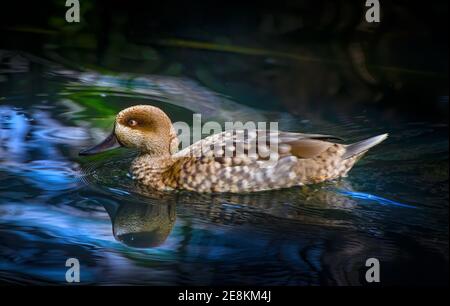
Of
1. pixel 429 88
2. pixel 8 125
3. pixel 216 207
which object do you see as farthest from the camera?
pixel 429 88

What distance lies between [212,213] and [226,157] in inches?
20.2

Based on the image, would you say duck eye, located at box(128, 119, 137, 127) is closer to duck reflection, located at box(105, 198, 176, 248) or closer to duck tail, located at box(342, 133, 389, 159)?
duck reflection, located at box(105, 198, 176, 248)

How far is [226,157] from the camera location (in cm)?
564

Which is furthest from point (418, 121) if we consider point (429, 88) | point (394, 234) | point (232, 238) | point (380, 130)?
point (232, 238)

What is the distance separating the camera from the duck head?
5.75 metres

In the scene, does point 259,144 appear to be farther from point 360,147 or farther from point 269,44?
point 269,44

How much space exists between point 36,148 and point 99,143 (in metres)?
0.46

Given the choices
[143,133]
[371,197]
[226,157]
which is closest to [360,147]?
[371,197]

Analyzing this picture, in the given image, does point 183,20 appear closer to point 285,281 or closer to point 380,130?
point 380,130

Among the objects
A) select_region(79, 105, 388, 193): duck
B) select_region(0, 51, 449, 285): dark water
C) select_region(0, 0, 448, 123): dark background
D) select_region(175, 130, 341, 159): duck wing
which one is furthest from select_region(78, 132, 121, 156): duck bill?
select_region(0, 0, 448, 123): dark background

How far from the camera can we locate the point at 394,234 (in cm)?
502

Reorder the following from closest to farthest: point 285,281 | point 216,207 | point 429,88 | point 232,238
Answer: point 285,281 → point 232,238 → point 216,207 → point 429,88

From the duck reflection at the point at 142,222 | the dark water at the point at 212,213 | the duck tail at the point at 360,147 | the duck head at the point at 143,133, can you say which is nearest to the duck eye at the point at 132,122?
the duck head at the point at 143,133

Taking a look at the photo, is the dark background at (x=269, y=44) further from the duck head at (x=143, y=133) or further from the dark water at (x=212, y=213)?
the duck head at (x=143, y=133)
